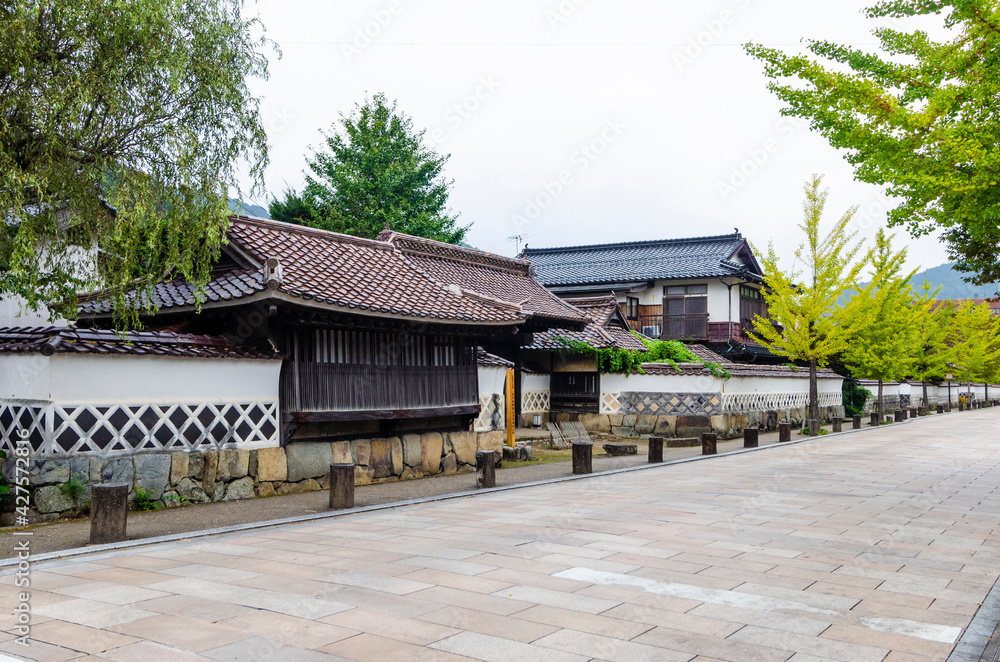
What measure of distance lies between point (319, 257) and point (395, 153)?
70.6 feet

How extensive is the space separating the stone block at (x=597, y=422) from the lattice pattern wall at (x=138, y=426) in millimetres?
14926

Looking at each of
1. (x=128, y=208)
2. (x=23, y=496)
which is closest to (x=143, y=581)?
(x=23, y=496)

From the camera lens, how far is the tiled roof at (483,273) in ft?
75.1

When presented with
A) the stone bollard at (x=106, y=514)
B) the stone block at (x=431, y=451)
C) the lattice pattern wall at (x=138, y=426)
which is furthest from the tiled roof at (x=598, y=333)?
the stone bollard at (x=106, y=514)

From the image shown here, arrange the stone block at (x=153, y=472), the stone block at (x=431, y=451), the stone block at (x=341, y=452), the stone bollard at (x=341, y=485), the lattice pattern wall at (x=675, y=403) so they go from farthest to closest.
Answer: the lattice pattern wall at (x=675, y=403) < the stone block at (x=431, y=451) < the stone block at (x=341, y=452) < the stone bollard at (x=341, y=485) < the stone block at (x=153, y=472)

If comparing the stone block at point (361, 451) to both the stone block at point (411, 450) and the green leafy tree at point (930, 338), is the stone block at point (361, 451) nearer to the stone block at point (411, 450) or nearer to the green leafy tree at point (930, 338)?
the stone block at point (411, 450)

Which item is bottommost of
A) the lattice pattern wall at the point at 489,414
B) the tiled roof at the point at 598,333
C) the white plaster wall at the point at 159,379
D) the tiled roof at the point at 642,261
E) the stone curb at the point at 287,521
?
the stone curb at the point at 287,521

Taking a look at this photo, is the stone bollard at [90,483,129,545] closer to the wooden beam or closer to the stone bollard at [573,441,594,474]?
the wooden beam

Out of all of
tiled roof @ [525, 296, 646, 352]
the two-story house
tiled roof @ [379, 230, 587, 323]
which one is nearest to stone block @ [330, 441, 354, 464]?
tiled roof @ [379, 230, 587, 323]

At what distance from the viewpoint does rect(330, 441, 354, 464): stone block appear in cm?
1339

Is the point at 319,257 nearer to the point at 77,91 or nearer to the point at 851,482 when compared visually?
the point at 77,91

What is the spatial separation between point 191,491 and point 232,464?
2.51 ft

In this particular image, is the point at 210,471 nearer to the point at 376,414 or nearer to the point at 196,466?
the point at 196,466

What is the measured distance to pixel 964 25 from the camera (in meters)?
10.4
